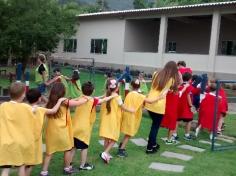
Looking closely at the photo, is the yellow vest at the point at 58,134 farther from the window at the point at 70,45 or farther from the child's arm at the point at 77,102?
the window at the point at 70,45

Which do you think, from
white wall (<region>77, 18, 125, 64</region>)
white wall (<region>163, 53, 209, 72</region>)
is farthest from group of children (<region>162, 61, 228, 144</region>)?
white wall (<region>77, 18, 125, 64</region>)

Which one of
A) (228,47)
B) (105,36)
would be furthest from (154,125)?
(105,36)

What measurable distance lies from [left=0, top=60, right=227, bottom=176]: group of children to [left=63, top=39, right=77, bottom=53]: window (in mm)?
27830

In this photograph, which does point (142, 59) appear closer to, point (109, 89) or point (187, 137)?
point (187, 137)

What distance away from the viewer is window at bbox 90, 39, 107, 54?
32094 millimetres

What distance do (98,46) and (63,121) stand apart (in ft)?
90.4

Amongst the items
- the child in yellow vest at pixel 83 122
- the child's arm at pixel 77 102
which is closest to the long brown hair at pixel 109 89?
the child in yellow vest at pixel 83 122

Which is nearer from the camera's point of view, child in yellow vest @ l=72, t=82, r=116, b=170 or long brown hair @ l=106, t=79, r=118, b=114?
child in yellow vest @ l=72, t=82, r=116, b=170

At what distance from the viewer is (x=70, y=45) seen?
35.9 meters

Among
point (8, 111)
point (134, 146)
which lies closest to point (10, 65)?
point (134, 146)

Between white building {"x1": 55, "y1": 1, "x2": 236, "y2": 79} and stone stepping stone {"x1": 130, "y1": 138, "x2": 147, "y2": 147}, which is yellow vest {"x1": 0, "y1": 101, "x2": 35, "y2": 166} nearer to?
stone stepping stone {"x1": 130, "y1": 138, "x2": 147, "y2": 147}

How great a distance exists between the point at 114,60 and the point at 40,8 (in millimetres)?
8896

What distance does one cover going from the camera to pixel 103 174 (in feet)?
19.2

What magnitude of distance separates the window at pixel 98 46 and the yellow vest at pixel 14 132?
27298mm
